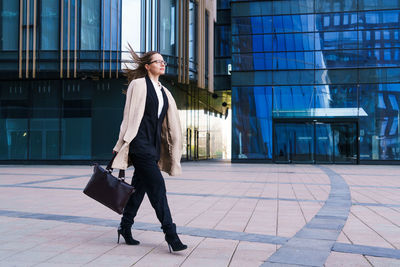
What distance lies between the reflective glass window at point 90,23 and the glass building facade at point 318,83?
28.2 ft

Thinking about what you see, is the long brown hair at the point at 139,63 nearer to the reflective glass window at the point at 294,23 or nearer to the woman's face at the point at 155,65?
the woman's face at the point at 155,65

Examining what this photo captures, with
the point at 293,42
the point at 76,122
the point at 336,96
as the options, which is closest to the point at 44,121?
the point at 76,122

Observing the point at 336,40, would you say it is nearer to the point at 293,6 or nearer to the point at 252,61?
the point at 293,6

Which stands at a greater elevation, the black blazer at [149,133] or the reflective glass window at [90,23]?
the reflective glass window at [90,23]

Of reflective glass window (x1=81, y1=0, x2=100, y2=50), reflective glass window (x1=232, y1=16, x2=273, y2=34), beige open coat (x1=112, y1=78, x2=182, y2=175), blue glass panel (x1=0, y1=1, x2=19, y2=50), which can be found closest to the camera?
beige open coat (x1=112, y1=78, x2=182, y2=175)

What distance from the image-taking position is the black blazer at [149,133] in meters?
4.05

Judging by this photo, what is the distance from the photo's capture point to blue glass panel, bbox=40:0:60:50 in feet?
69.3

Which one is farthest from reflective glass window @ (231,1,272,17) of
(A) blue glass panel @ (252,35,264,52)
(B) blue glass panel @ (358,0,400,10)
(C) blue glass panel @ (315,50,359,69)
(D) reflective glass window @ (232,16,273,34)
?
(B) blue glass panel @ (358,0,400,10)

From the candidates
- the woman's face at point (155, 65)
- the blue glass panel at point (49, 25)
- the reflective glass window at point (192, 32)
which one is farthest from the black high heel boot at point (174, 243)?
the reflective glass window at point (192, 32)

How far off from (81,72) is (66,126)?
321cm

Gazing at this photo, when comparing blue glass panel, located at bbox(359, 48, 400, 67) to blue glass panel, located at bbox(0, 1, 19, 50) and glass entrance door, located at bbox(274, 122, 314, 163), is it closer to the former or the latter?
glass entrance door, located at bbox(274, 122, 314, 163)

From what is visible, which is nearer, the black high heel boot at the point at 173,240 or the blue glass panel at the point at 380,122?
the black high heel boot at the point at 173,240

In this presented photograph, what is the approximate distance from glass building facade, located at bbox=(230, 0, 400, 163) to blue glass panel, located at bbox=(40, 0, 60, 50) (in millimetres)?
10222

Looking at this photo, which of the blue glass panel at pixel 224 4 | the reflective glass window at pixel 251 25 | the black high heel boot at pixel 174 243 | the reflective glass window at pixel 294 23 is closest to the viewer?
the black high heel boot at pixel 174 243
